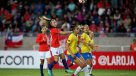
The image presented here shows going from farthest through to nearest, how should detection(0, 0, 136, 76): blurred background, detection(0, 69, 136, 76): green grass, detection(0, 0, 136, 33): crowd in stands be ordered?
detection(0, 0, 136, 33): crowd in stands < detection(0, 0, 136, 76): blurred background < detection(0, 69, 136, 76): green grass

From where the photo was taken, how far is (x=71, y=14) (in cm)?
3017

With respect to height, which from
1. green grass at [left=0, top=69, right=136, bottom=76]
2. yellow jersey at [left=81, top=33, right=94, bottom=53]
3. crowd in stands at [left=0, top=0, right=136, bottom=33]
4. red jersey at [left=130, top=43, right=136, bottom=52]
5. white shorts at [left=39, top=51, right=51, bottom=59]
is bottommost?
green grass at [left=0, top=69, right=136, bottom=76]

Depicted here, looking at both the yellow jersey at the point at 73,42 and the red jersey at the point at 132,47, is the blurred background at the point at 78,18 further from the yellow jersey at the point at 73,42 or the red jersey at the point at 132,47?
the yellow jersey at the point at 73,42

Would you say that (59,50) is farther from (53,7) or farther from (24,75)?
(53,7)

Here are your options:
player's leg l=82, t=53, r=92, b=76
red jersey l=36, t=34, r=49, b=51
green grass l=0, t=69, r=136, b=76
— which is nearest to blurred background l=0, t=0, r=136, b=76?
green grass l=0, t=69, r=136, b=76

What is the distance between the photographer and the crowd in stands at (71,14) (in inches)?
1137

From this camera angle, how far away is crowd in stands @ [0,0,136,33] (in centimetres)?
2889

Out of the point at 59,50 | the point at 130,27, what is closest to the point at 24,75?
the point at 59,50

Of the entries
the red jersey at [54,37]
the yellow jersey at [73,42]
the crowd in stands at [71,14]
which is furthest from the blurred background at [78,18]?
the yellow jersey at [73,42]

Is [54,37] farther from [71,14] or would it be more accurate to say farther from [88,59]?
[71,14]

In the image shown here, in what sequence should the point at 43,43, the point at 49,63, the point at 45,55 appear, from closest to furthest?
the point at 49,63, the point at 45,55, the point at 43,43

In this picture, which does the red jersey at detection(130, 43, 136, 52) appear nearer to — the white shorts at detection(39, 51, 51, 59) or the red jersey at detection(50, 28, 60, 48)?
the white shorts at detection(39, 51, 51, 59)

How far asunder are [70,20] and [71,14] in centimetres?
68

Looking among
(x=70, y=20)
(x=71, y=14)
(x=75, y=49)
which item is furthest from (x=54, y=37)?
(x=71, y=14)
